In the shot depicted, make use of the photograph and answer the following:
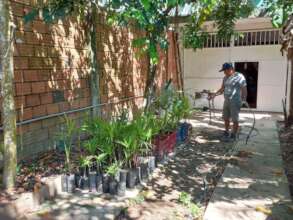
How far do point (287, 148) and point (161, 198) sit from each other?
11.1 ft

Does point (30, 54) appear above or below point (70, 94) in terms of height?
above

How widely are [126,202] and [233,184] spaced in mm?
1526

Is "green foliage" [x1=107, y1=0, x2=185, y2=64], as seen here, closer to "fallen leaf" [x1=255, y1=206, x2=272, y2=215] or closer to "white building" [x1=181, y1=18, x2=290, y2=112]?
"fallen leaf" [x1=255, y1=206, x2=272, y2=215]

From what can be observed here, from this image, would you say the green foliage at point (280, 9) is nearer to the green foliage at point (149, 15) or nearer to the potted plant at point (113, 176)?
the green foliage at point (149, 15)

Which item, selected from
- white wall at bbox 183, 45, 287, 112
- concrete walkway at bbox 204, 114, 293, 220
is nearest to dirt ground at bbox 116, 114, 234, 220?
concrete walkway at bbox 204, 114, 293, 220

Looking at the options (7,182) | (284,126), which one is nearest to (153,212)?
(7,182)

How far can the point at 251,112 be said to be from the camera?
9.81 metres

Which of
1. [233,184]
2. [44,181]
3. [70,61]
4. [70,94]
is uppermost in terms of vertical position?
[70,61]

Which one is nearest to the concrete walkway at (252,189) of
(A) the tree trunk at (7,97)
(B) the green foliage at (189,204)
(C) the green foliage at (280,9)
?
(B) the green foliage at (189,204)

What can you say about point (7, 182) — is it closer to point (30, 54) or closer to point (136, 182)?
point (136, 182)

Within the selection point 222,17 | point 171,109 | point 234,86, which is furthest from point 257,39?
point 171,109

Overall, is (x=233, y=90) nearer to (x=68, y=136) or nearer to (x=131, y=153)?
(x=131, y=153)

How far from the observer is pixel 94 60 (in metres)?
5.27

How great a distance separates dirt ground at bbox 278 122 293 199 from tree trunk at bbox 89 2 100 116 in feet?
11.1
